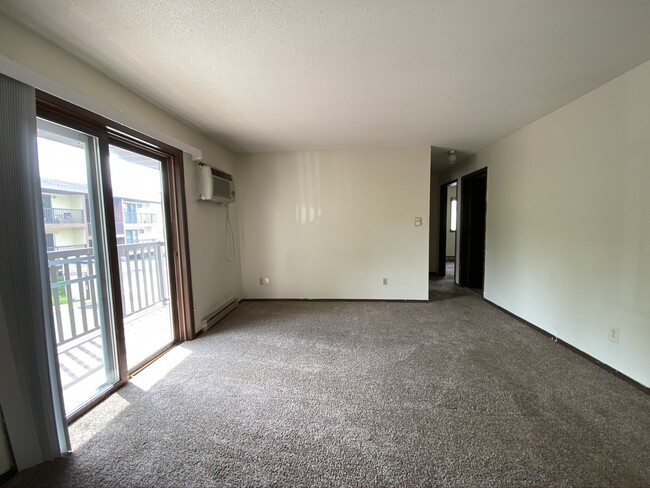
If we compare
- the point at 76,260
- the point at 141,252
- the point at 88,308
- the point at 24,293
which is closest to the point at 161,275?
the point at 141,252

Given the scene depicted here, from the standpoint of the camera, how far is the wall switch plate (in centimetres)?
197

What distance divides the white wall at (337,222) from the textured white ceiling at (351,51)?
4.24 ft

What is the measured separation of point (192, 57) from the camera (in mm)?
1604

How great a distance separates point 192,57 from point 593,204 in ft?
10.8

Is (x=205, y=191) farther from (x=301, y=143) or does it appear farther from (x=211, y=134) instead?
(x=301, y=143)

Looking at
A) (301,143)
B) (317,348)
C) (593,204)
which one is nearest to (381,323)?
(317,348)

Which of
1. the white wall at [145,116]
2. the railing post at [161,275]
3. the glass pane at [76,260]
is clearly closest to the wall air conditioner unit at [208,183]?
the white wall at [145,116]

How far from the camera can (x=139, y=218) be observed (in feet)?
7.91

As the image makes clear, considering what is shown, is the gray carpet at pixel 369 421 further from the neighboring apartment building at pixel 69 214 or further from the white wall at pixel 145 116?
the neighboring apartment building at pixel 69 214

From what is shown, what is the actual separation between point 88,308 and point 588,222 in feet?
13.7

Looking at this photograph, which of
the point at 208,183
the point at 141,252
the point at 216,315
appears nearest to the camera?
the point at 141,252

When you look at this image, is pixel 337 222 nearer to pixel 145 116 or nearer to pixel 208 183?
pixel 208 183

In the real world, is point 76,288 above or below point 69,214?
below

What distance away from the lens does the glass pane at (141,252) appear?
2.21 m
